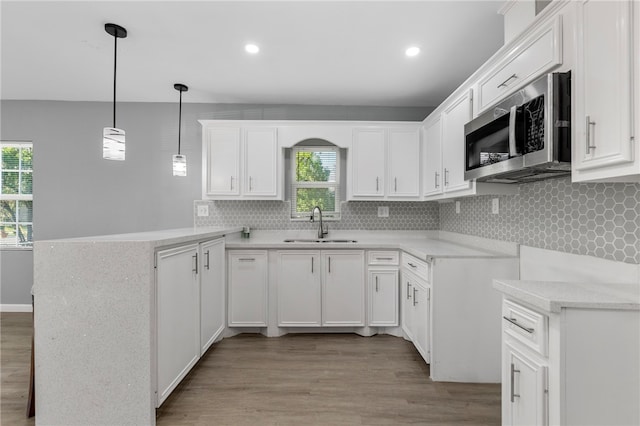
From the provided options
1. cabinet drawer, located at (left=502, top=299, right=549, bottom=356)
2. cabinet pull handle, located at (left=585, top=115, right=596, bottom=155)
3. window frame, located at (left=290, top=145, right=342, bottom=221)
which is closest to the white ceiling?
window frame, located at (left=290, top=145, right=342, bottom=221)

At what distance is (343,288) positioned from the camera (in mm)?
3146

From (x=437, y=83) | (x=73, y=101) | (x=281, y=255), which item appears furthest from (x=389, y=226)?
(x=73, y=101)

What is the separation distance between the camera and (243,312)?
3.14 m

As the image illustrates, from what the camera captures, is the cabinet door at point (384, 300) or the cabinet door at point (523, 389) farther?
the cabinet door at point (384, 300)

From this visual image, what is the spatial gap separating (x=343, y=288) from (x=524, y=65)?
7.66 ft

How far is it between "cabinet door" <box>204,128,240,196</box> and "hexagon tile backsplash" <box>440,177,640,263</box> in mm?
2602

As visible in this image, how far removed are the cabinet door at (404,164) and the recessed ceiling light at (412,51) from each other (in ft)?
3.13

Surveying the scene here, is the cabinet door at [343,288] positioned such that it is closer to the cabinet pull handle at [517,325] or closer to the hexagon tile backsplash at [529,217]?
the hexagon tile backsplash at [529,217]

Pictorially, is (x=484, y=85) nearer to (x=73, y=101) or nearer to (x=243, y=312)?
(x=243, y=312)

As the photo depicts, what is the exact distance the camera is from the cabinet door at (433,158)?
293 cm

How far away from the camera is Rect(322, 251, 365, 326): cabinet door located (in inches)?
124

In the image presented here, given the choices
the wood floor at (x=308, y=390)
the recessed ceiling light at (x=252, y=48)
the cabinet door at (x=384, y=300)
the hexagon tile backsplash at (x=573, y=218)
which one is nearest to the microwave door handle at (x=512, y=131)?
the hexagon tile backsplash at (x=573, y=218)

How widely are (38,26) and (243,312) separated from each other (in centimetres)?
289

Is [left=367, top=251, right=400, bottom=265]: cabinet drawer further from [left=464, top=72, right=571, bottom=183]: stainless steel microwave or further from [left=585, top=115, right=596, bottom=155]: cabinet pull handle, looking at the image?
[left=585, top=115, right=596, bottom=155]: cabinet pull handle
